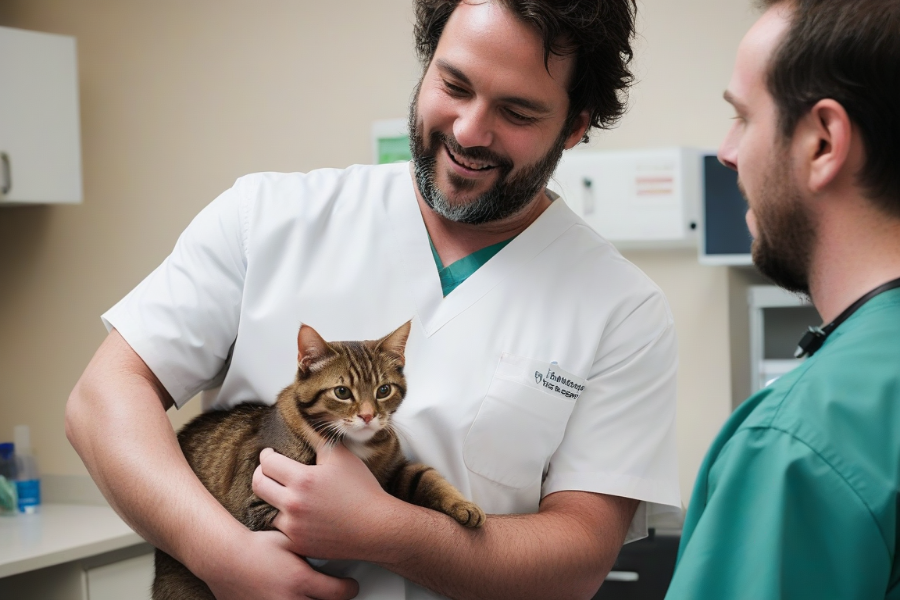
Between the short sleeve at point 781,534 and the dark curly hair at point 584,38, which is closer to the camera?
the short sleeve at point 781,534

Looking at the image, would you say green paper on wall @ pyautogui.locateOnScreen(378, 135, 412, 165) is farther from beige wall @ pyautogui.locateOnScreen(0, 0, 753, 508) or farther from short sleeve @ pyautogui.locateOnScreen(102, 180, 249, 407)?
short sleeve @ pyautogui.locateOnScreen(102, 180, 249, 407)

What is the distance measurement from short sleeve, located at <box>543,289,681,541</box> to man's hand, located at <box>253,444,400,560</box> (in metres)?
0.28

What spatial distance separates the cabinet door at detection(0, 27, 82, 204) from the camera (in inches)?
103

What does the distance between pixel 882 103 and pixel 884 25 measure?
68mm

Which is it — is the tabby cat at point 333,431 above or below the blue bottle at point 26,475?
above

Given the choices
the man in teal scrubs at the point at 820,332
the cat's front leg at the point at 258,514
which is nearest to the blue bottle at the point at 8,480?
the cat's front leg at the point at 258,514

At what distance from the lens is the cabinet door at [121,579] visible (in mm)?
2393

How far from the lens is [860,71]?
2.58 ft

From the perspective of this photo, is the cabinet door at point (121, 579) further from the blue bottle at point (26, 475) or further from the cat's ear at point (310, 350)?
the cat's ear at point (310, 350)

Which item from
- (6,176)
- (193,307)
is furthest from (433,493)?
(6,176)

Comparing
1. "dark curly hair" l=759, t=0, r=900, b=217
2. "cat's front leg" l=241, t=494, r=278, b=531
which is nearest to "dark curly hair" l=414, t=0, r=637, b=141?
"dark curly hair" l=759, t=0, r=900, b=217

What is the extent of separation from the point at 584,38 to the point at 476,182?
0.25 m

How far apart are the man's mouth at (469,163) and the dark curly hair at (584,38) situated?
6.3 inches

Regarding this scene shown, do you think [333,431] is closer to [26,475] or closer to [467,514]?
[467,514]
